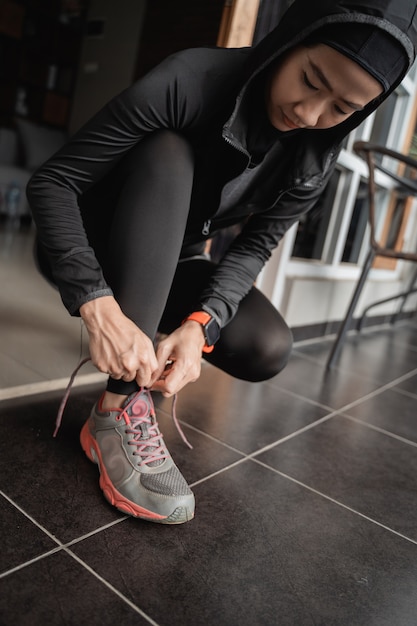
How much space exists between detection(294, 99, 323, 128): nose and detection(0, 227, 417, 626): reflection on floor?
0.64 m

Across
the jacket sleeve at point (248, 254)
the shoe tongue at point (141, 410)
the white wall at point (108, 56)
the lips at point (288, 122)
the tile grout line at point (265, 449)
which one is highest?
the white wall at point (108, 56)

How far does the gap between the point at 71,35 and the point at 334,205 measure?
16.5ft

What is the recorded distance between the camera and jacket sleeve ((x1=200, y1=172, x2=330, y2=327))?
0.98 meters

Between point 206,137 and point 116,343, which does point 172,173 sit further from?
point 116,343

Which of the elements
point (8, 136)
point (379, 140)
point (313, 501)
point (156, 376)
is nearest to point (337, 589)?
point (313, 501)

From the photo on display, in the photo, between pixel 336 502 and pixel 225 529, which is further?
pixel 336 502

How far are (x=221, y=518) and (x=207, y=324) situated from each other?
0.32 metres

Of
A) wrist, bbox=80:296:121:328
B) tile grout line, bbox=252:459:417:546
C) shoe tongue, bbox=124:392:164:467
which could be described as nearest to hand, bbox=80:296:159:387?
wrist, bbox=80:296:121:328

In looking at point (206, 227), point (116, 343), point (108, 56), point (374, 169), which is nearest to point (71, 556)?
point (116, 343)

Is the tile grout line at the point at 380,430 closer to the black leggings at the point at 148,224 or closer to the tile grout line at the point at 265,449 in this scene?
the tile grout line at the point at 265,449

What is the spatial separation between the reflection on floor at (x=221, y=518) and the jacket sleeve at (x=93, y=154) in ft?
1.02

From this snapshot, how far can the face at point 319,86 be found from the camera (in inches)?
28.2

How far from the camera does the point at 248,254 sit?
1.12 meters

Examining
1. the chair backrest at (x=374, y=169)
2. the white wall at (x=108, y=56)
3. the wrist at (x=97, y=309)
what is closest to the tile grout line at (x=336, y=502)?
the wrist at (x=97, y=309)
